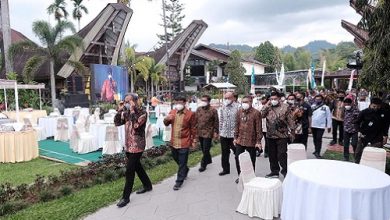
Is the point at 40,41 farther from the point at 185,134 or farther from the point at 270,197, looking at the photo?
the point at 270,197

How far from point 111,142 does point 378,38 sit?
684 cm

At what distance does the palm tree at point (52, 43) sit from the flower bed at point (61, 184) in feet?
46.4

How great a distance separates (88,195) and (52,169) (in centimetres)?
274

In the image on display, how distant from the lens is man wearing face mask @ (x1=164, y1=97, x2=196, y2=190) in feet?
18.6

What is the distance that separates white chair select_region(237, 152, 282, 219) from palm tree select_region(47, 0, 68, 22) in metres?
39.3

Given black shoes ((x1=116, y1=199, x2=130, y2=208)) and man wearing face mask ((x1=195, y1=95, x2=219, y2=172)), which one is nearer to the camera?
black shoes ((x1=116, y1=199, x2=130, y2=208))

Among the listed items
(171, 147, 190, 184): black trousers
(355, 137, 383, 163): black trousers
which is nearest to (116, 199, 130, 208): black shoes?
(171, 147, 190, 184): black trousers

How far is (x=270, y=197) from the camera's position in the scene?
4332 millimetres

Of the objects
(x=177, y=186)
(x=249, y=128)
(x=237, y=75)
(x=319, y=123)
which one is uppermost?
(x=237, y=75)

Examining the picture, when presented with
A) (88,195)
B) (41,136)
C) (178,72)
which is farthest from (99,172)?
(178,72)

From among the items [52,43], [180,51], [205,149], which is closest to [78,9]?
[180,51]

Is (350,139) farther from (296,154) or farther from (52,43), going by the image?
(52,43)

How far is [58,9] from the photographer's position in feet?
129

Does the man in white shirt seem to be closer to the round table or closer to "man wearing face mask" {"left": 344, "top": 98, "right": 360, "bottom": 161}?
"man wearing face mask" {"left": 344, "top": 98, "right": 360, "bottom": 161}
